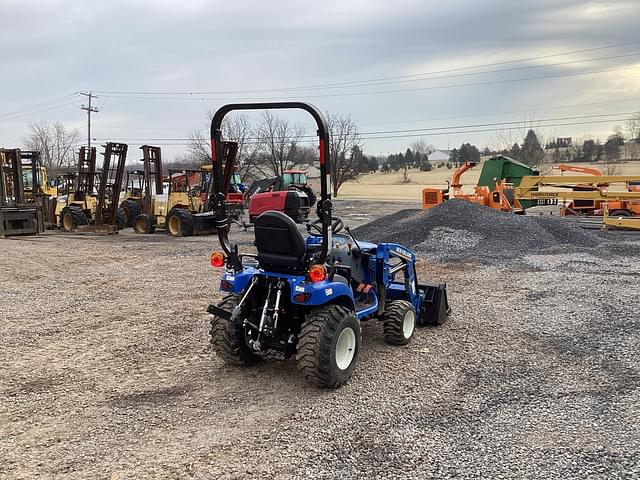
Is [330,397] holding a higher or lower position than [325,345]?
lower

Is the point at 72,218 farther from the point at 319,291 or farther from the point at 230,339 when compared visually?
the point at 319,291

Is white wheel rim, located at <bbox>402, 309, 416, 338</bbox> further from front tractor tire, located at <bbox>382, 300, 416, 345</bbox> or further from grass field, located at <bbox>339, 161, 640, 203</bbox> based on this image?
grass field, located at <bbox>339, 161, 640, 203</bbox>

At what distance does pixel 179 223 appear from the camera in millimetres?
17703

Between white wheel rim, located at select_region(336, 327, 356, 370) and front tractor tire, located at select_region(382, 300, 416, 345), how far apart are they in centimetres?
105

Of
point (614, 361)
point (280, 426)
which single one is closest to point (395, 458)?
point (280, 426)

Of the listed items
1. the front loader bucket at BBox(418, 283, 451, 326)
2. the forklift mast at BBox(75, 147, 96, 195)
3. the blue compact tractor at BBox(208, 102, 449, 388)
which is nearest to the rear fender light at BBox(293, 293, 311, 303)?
the blue compact tractor at BBox(208, 102, 449, 388)

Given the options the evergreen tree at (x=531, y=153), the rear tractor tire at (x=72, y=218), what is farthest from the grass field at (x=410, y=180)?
the rear tractor tire at (x=72, y=218)

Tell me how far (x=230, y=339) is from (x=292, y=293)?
0.88 metres

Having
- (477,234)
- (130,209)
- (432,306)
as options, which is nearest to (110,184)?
(130,209)

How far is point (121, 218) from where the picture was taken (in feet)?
65.3

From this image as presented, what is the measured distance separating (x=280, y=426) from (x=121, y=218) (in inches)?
682

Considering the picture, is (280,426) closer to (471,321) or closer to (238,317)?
(238,317)

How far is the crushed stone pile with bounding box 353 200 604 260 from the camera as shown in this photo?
42.3 ft

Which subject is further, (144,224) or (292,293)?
(144,224)
